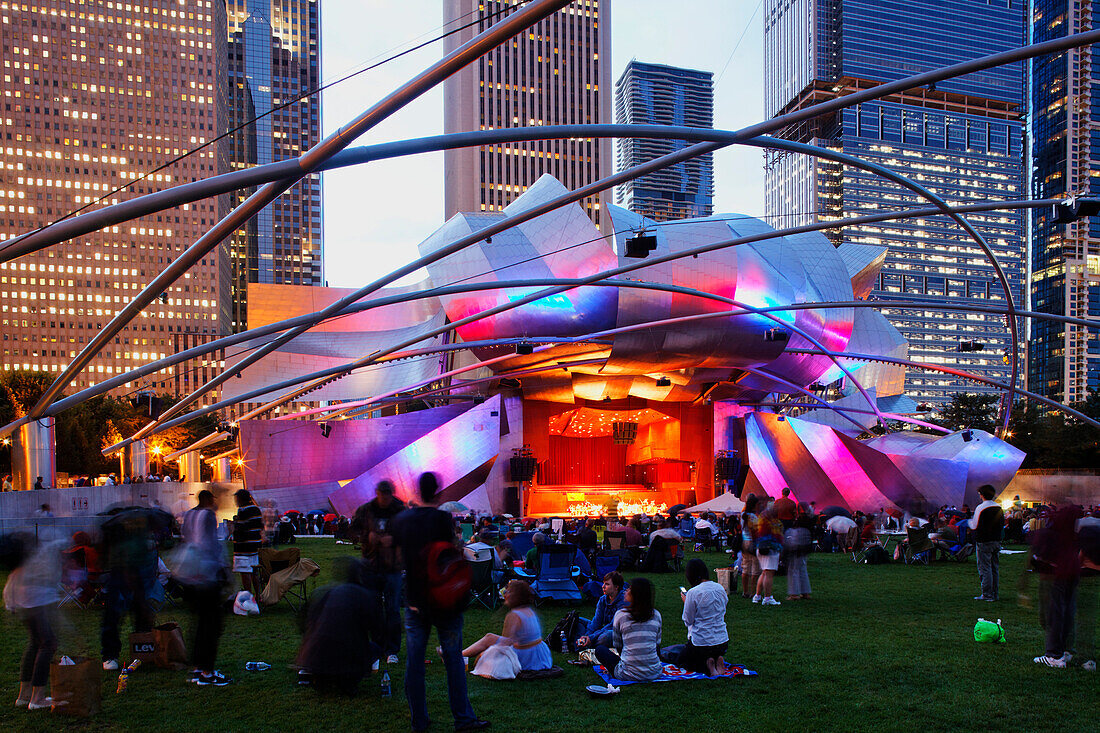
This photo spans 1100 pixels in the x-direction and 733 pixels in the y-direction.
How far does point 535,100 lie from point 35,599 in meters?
109

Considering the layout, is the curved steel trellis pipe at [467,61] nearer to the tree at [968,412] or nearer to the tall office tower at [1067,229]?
the tree at [968,412]

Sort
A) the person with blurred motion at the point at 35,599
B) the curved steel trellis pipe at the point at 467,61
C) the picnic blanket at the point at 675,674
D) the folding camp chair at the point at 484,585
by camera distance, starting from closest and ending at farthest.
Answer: the person with blurred motion at the point at 35,599 < the picnic blanket at the point at 675,674 < the curved steel trellis pipe at the point at 467,61 < the folding camp chair at the point at 484,585

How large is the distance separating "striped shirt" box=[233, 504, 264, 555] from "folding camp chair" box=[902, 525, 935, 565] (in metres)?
13.6

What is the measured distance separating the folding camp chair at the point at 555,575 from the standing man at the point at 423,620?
231 inches

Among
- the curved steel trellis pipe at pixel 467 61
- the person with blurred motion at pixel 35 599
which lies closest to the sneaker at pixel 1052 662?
the curved steel trellis pipe at pixel 467 61

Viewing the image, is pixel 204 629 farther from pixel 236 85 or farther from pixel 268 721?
pixel 236 85

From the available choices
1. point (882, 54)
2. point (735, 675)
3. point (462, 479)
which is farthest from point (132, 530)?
point (882, 54)

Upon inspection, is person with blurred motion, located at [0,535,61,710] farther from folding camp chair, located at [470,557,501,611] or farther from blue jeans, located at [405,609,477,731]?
folding camp chair, located at [470,557,501,611]

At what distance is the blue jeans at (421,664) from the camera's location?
6.14 meters

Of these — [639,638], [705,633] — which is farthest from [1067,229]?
[639,638]

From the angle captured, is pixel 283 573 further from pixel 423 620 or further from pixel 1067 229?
pixel 1067 229

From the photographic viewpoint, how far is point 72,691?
21.8ft

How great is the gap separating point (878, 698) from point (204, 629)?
559cm

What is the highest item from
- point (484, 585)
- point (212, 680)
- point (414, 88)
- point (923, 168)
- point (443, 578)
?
point (923, 168)
